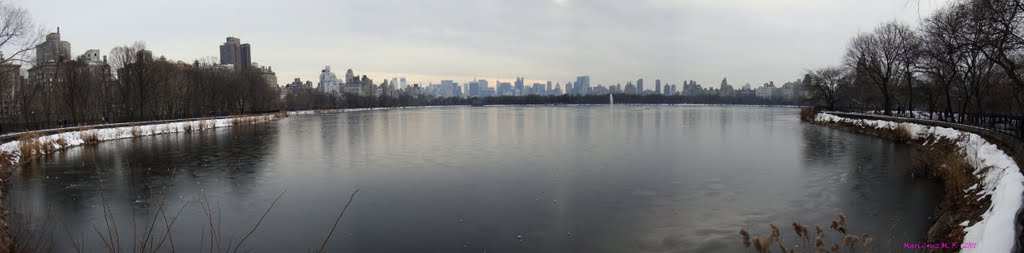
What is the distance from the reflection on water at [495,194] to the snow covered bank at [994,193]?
44.1 inches

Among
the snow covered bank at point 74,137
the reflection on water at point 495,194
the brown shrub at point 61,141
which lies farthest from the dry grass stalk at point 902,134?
the brown shrub at point 61,141

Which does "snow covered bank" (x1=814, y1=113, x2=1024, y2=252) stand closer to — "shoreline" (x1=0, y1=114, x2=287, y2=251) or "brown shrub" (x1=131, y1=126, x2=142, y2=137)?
"shoreline" (x1=0, y1=114, x2=287, y2=251)

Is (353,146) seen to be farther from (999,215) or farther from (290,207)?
(999,215)

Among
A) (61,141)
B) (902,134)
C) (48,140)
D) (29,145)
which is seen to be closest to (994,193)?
(902,134)

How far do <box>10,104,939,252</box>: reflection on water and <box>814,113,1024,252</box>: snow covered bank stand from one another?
3.67 ft

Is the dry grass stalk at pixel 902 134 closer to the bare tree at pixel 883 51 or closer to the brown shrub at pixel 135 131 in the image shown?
the bare tree at pixel 883 51

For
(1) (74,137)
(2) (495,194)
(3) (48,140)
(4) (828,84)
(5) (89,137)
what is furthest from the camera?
(4) (828,84)

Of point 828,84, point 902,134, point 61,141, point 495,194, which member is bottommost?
point 495,194

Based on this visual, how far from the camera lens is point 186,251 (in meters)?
8.13

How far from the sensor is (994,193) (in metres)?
8.49

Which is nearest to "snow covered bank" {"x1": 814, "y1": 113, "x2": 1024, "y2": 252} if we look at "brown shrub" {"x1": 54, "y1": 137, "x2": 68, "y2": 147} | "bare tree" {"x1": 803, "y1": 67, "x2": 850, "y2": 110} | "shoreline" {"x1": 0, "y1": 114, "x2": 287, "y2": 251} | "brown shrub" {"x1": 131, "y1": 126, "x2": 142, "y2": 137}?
"shoreline" {"x1": 0, "y1": 114, "x2": 287, "y2": 251}

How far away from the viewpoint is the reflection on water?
29.0 feet

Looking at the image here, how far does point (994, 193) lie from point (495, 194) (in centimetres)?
913

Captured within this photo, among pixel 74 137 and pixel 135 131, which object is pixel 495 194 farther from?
pixel 135 131
